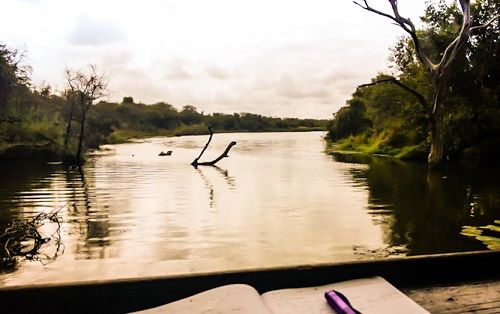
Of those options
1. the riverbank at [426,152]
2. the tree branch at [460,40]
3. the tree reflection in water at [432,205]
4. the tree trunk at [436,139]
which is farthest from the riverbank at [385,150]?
the tree branch at [460,40]

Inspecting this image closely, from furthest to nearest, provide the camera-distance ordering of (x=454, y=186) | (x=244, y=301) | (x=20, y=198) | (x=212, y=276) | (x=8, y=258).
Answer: (x=454, y=186)
(x=20, y=198)
(x=8, y=258)
(x=212, y=276)
(x=244, y=301)

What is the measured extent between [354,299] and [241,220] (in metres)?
12.1

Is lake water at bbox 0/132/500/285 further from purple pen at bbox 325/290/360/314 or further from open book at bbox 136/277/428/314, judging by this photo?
purple pen at bbox 325/290/360/314

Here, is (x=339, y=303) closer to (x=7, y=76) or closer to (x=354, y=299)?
(x=354, y=299)

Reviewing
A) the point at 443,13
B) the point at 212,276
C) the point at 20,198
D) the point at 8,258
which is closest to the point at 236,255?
the point at 8,258

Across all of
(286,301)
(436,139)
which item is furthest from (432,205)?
(286,301)

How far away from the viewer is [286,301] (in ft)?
8.85

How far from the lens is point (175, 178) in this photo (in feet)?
93.2

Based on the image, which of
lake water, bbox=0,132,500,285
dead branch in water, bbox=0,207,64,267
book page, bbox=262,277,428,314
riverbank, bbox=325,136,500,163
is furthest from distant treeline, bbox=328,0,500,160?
book page, bbox=262,277,428,314

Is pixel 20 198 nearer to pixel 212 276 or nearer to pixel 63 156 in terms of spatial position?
pixel 212 276

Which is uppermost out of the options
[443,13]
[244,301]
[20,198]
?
[443,13]

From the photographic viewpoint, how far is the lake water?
10.1 metres

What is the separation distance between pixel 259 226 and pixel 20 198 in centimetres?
1245

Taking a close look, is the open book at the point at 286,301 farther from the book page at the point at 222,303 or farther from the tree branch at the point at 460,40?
the tree branch at the point at 460,40
